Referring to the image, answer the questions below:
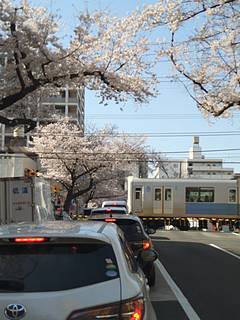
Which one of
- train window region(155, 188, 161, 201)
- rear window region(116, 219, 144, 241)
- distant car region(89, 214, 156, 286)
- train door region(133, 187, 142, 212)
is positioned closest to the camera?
distant car region(89, 214, 156, 286)

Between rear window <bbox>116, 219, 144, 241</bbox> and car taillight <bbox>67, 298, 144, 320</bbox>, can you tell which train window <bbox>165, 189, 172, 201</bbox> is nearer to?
rear window <bbox>116, 219, 144, 241</bbox>

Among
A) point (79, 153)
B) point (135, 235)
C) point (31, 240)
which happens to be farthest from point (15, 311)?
point (79, 153)

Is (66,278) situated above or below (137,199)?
above

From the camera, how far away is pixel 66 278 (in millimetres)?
4254

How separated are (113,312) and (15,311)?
2.12 ft

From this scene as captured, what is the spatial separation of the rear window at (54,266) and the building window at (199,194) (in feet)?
136

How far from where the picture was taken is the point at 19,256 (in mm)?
4395

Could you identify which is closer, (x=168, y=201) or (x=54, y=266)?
(x=54, y=266)

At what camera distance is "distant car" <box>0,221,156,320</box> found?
406 centimetres

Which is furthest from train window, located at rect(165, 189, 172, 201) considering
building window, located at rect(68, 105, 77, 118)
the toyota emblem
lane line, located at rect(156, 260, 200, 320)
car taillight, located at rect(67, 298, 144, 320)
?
building window, located at rect(68, 105, 77, 118)

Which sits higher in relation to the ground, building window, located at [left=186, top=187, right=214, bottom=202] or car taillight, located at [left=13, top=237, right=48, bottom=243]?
car taillight, located at [left=13, top=237, right=48, bottom=243]

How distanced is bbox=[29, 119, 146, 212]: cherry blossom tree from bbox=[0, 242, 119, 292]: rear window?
53861 millimetres

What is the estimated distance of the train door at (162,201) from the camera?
45531 millimetres

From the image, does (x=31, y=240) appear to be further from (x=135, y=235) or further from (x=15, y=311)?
(x=135, y=235)
